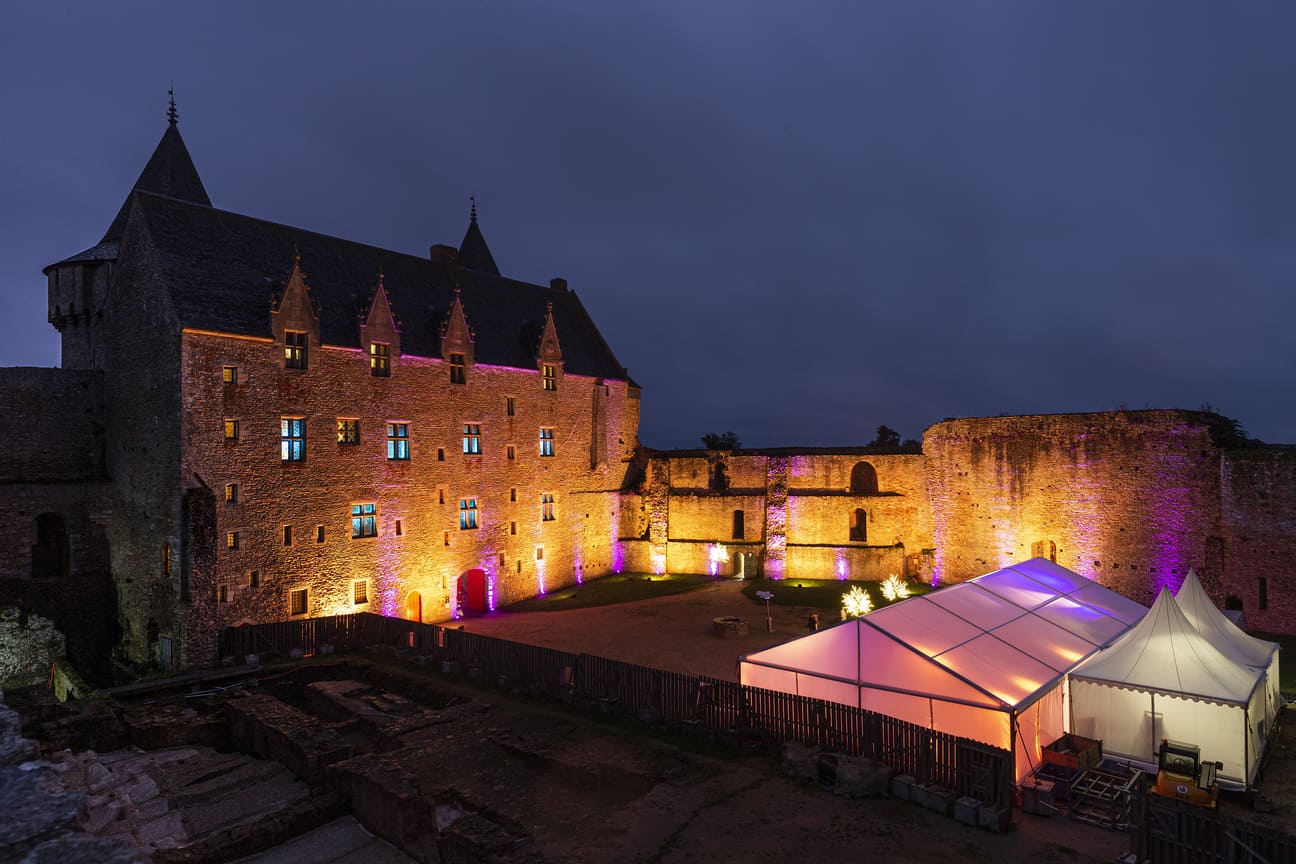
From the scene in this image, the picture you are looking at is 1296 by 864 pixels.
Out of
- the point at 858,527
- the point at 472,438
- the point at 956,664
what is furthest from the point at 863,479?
the point at 956,664

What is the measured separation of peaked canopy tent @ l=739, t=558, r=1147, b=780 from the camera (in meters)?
13.3

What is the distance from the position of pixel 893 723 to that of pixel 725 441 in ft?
170

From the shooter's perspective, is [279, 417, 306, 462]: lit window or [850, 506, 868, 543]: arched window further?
[850, 506, 868, 543]: arched window

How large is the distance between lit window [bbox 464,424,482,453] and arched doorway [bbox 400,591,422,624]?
21.4 ft

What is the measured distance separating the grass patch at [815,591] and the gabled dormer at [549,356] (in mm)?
14171

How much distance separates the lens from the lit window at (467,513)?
3101cm

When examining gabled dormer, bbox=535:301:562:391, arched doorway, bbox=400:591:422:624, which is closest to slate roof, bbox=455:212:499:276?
gabled dormer, bbox=535:301:562:391

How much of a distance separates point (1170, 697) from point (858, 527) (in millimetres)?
23745

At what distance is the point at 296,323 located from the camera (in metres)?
25.6

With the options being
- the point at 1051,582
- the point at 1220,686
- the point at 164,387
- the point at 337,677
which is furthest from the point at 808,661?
the point at 164,387

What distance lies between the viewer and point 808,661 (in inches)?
602

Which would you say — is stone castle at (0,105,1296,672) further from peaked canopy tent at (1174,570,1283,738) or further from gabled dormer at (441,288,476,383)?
peaked canopy tent at (1174,570,1283,738)

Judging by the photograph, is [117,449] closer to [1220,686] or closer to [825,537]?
[825,537]

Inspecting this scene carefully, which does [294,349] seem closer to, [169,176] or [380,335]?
[380,335]
